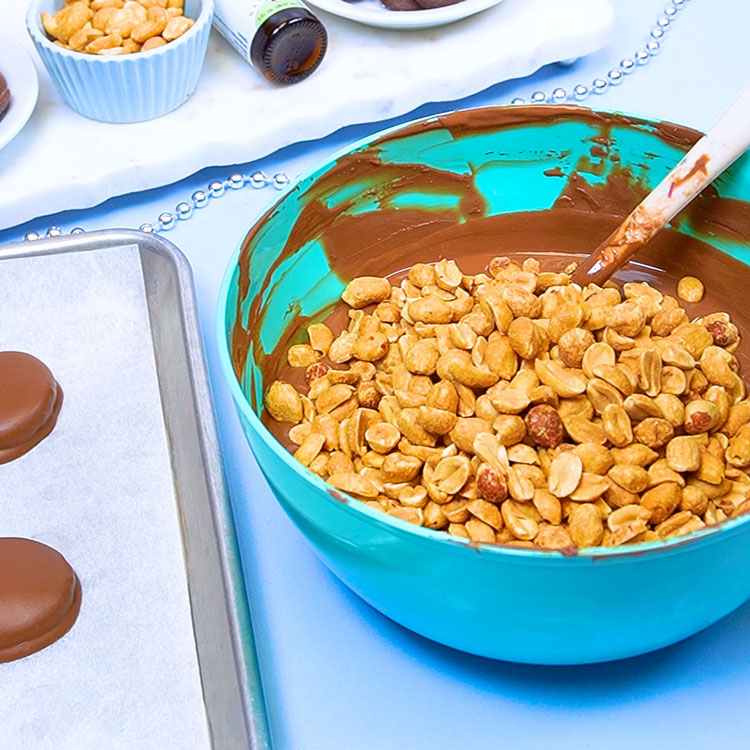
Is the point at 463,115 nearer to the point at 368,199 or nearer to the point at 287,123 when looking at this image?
the point at 368,199

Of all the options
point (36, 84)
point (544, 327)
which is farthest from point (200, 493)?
point (36, 84)

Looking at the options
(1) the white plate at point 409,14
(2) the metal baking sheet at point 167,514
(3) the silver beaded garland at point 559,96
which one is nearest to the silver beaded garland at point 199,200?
(2) the metal baking sheet at point 167,514

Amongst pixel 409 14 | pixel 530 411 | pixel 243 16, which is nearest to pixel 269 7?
pixel 243 16

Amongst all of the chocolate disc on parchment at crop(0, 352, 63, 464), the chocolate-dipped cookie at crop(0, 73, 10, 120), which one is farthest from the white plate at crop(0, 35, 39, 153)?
the chocolate disc on parchment at crop(0, 352, 63, 464)

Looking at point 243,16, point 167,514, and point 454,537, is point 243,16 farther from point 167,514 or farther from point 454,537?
point 454,537

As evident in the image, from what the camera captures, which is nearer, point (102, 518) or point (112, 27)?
point (102, 518)

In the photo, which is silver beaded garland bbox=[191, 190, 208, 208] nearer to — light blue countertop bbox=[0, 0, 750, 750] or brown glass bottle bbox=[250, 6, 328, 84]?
brown glass bottle bbox=[250, 6, 328, 84]
